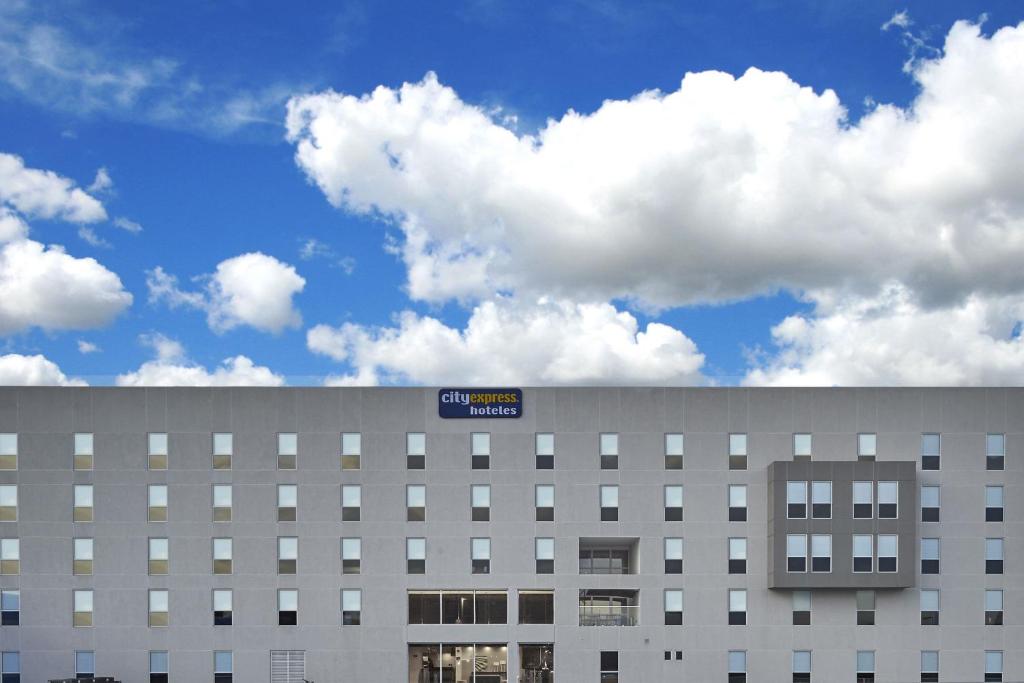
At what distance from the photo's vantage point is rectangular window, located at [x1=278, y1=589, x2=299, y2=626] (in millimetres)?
52750

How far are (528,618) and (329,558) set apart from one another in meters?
10.4

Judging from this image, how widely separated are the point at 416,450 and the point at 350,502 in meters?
4.20

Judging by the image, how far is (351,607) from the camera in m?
52.9

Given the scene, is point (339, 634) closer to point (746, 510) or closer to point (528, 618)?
point (528, 618)

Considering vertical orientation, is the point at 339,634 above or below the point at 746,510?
below

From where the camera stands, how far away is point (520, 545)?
53.2m

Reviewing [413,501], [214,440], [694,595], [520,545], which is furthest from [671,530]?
[214,440]

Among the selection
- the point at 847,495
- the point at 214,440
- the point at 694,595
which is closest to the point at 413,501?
the point at 214,440

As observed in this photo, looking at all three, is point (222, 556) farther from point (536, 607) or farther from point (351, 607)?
point (536, 607)

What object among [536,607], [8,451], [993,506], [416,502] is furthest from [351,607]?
[993,506]

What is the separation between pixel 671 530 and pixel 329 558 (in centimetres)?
1716

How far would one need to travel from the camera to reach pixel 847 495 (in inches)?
2034

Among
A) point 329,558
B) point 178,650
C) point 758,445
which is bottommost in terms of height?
point 178,650

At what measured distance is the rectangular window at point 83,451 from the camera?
53.3m
